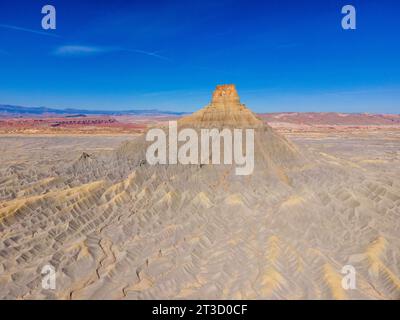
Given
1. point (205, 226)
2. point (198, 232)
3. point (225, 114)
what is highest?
point (225, 114)

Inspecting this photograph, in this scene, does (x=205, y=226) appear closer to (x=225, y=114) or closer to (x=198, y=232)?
(x=198, y=232)

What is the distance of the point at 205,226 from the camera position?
30.5 metres

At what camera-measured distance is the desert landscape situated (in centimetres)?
2186

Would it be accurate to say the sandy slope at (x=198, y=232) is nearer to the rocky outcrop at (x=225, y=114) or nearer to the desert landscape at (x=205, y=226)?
the desert landscape at (x=205, y=226)

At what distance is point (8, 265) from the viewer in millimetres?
24547

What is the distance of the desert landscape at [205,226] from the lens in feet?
71.7

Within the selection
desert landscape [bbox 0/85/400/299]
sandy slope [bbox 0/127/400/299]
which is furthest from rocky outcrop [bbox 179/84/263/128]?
sandy slope [bbox 0/127/400/299]

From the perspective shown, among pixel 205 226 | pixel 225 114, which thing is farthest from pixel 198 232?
pixel 225 114

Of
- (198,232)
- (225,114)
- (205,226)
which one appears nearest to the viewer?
(198,232)

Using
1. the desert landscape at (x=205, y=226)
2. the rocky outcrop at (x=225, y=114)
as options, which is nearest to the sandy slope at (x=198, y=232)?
the desert landscape at (x=205, y=226)

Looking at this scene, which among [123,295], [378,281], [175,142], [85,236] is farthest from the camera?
[175,142]
